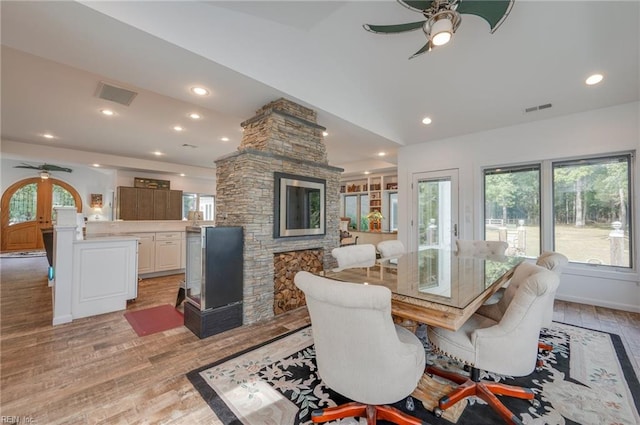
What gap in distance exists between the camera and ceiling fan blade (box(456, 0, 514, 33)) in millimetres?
1955

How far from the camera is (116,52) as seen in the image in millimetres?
2275

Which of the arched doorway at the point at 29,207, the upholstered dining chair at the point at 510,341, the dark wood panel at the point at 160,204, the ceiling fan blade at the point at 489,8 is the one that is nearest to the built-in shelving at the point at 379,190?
the ceiling fan blade at the point at 489,8

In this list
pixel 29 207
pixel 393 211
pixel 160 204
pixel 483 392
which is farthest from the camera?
pixel 29 207

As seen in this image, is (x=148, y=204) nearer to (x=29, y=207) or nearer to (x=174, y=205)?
(x=174, y=205)

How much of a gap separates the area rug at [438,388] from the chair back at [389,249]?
1152 mm

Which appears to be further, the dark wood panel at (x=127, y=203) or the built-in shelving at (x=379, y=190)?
the built-in shelving at (x=379, y=190)

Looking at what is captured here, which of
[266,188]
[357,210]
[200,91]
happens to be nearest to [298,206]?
[266,188]

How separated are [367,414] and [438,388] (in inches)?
28.4

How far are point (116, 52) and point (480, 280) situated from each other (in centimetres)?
358

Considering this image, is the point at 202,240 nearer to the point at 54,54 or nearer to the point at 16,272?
the point at 54,54

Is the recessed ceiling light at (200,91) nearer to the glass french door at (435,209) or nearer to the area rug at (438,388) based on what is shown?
the area rug at (438,388)

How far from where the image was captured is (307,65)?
10.9 ft

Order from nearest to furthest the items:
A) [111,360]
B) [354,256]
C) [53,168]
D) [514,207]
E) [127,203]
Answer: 1. [111,360]
2. [354,256]
3. [514,207]
4. [127,203]
5. [53,168]

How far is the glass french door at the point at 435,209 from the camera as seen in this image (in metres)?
4.92
